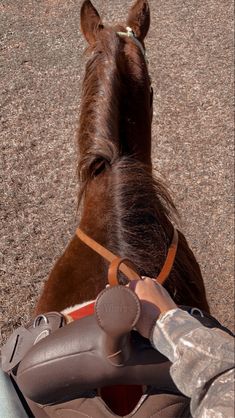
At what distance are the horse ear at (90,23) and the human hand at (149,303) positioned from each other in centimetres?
89

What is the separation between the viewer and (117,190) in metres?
1.31

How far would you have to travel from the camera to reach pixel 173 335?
0.77m

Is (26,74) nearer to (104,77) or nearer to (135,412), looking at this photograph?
(104,77)

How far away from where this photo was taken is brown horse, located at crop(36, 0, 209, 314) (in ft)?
4.19

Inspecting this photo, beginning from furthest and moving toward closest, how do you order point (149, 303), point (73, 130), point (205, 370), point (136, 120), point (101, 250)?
point (73, 130) < point (136, 120) < point (101, 250) < point (149, 303) < point (205, 370)

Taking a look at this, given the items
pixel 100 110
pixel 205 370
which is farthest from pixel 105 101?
pixel 205 370

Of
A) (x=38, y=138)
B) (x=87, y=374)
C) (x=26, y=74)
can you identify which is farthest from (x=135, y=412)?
(x=26, y=74)

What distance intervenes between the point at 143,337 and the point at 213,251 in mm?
1328

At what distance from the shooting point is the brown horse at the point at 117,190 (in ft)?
4.19

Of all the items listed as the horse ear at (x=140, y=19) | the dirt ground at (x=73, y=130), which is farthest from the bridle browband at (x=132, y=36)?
the dirt ground at (x=73, y=130)

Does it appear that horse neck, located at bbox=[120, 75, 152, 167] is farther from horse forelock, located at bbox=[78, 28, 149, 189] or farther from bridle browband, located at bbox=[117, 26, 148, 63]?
bridle browband, located at bbox=[117, 26, 148, 63]

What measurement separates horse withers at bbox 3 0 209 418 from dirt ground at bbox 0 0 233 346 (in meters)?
0.52

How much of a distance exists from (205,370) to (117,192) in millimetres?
704

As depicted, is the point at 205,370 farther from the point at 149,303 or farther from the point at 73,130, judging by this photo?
the point at 73,130
